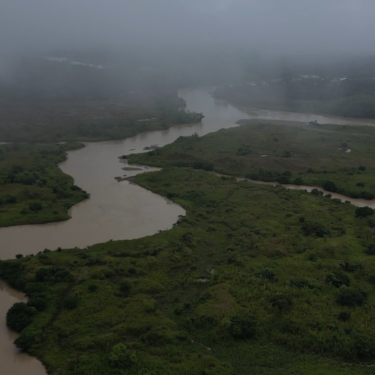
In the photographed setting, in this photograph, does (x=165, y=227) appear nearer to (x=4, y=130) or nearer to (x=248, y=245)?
(x=248, y=245)

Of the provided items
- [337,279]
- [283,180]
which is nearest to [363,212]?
[283,180]

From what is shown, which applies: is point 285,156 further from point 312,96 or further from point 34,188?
point 312,96

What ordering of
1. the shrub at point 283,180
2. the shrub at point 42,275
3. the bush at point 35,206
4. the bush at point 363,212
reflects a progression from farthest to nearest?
1. the shrub at point 283,180
2. the bush at point 35,206
3. the bush at point 363,212
4. the shrub at point 42,275

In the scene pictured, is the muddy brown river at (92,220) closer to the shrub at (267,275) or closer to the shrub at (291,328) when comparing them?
the shrub at (291,328)

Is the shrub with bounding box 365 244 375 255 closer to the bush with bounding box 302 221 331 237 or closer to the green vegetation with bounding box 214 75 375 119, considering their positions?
the bush with bounding box 302 221 331 237

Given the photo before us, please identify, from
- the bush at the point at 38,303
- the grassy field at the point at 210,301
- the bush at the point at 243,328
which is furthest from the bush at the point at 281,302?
the bush at the point at 38,303
